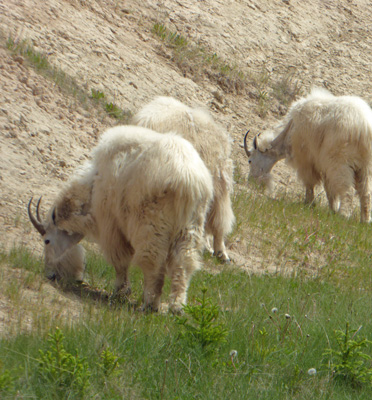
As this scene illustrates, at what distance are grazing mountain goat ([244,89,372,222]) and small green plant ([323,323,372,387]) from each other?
6.36 metres

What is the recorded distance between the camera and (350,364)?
5277 mm

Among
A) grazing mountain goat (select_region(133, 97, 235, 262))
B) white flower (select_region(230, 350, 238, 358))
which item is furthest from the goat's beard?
white flower (select_region(230, 350, 238, 358))

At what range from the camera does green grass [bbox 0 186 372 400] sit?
4727 mm

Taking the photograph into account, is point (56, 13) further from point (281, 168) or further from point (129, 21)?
point (281, 168)

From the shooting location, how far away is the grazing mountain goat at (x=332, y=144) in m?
11.2

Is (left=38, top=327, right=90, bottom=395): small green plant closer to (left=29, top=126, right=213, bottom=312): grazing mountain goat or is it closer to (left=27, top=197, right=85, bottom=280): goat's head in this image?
(left=29, top=126, right=213, bottom=312): grazing mountain goat

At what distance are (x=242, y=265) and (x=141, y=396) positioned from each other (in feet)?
14.2

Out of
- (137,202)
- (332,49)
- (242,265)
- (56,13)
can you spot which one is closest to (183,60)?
(56,13)

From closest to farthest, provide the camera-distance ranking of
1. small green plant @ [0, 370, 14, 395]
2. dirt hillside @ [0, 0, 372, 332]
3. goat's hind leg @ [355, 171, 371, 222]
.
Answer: small green plant @ [0, 370, 14, 395] → dirt hillside @ [0, 0, 372, 332] → goat's hind leg @ [355, 171, 371, 222]

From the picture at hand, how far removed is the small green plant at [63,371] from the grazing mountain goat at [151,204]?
6.80 ft

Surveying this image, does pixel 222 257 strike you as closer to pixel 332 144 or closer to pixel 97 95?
pixel 332 144

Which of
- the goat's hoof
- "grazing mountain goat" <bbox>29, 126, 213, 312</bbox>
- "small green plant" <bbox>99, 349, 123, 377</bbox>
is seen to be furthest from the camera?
the goat's hoof

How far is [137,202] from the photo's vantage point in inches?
256

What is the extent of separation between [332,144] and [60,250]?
5830 mm
